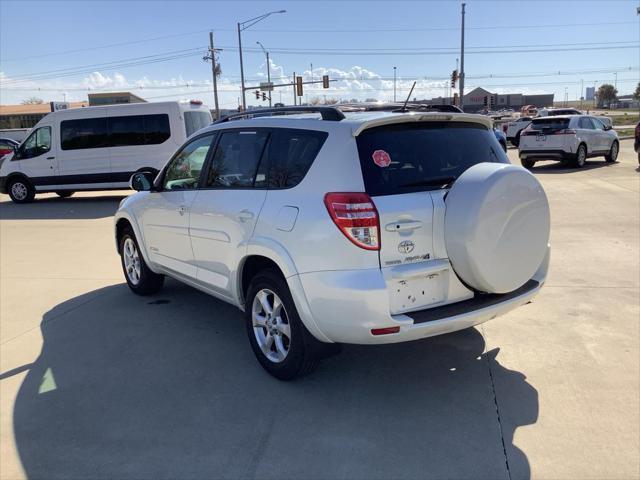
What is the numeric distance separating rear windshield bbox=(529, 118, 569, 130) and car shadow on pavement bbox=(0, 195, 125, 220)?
41.4 feet

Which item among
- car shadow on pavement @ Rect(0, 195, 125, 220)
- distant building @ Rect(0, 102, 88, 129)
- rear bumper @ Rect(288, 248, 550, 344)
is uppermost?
distant building @ Rect(0, 102, 88, 129)

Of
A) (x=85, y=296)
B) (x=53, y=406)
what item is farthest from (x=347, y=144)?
(x=85, y=296)

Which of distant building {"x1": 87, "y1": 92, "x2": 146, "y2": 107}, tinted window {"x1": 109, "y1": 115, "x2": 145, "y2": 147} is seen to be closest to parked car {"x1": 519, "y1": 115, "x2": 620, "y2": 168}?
tinted window {"x1": 109, "y1": 115, "x2": 145, "y2": 147}

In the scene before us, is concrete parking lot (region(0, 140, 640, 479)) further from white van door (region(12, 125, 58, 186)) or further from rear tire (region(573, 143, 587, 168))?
rear tire (region(573, 143, 587, 168))

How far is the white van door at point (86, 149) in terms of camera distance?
46.6ft

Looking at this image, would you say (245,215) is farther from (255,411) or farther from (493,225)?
(493,225)

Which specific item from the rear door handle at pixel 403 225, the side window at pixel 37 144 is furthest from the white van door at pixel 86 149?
the rear door handle at pixel 403 225

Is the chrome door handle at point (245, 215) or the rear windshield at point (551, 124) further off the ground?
the rear windshield at point (551, 124)

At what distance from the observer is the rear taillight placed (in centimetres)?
321

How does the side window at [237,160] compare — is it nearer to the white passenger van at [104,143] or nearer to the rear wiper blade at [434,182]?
the rear wiper blade at [434,182]

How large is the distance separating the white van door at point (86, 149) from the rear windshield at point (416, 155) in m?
12.3

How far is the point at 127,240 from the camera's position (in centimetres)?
613

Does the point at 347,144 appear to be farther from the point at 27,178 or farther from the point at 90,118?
the point at 27,178

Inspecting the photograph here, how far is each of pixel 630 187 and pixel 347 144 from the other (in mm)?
11502
